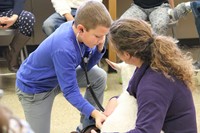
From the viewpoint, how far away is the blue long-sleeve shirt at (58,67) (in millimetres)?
1623

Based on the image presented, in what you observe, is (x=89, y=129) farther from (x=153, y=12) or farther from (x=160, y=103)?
(x=153, y=12)

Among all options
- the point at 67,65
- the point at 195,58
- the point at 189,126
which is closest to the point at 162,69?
the point at 189,126

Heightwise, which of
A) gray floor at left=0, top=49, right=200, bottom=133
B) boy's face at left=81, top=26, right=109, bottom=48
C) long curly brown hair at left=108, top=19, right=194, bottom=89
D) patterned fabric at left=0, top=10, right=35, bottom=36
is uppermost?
long curly brown hair at left=108, top=19, right=194, bottom=89

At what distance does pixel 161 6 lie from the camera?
307 centimetres

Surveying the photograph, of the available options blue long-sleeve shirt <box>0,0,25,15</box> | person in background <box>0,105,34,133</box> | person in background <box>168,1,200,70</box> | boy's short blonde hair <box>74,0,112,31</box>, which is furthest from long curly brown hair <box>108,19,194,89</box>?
blue long-sleeve shirt <box>0,0,25,15</box>

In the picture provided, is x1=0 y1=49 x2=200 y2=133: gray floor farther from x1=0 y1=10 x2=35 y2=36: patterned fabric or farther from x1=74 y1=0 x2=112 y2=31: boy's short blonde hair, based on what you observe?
x1=74 y1=0 x2=112 y2=31: boy's short blonde hair

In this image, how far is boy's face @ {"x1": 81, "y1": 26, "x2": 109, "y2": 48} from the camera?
5.33 ft

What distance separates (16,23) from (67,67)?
4.50 feet

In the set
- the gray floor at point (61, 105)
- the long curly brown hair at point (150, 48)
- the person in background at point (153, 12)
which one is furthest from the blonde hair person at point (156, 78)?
the person in background at point (153, 12)

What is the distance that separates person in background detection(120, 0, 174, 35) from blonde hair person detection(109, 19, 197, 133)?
156 centimetres

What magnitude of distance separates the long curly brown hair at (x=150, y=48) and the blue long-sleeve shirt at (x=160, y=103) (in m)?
0.03

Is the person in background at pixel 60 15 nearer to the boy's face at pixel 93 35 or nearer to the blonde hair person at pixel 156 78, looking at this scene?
the boy's face at pixel 93 35

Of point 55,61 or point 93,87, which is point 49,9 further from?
point 55,61

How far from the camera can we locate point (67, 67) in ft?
5.33
